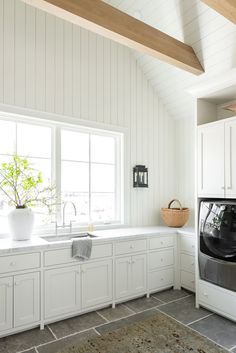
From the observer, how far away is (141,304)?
2.97 m

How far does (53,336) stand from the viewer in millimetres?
2303

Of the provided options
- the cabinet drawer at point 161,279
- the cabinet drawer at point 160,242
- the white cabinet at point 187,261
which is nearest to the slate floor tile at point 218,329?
the white cabinet at point 187,261

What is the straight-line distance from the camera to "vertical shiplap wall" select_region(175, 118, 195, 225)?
392 cm

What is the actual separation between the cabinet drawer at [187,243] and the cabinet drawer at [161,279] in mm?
348

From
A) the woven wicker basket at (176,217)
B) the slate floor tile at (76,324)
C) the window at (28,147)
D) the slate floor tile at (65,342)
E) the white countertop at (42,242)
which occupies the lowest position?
the slate floor tile at (76,324)

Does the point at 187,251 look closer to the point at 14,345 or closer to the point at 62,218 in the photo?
the point at 62,218

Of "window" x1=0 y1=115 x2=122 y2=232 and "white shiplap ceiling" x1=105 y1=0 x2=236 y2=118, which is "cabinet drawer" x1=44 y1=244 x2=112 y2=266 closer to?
"window" x1=0 y1=115 x2=122 y2=232

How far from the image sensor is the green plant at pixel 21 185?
2620 mm

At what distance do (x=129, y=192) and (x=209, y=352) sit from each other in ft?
6.90

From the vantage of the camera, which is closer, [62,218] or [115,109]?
[62,218]

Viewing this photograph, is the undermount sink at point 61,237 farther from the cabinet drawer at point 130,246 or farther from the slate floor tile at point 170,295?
the slate floor tile at point 170,295

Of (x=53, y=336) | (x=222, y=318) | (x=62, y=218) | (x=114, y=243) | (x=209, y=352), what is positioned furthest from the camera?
(x=62, y=218)

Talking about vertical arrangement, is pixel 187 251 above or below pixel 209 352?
above

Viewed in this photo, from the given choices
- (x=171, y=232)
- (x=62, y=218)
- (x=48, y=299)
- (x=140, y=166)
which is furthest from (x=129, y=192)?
(x=48, y=299)
